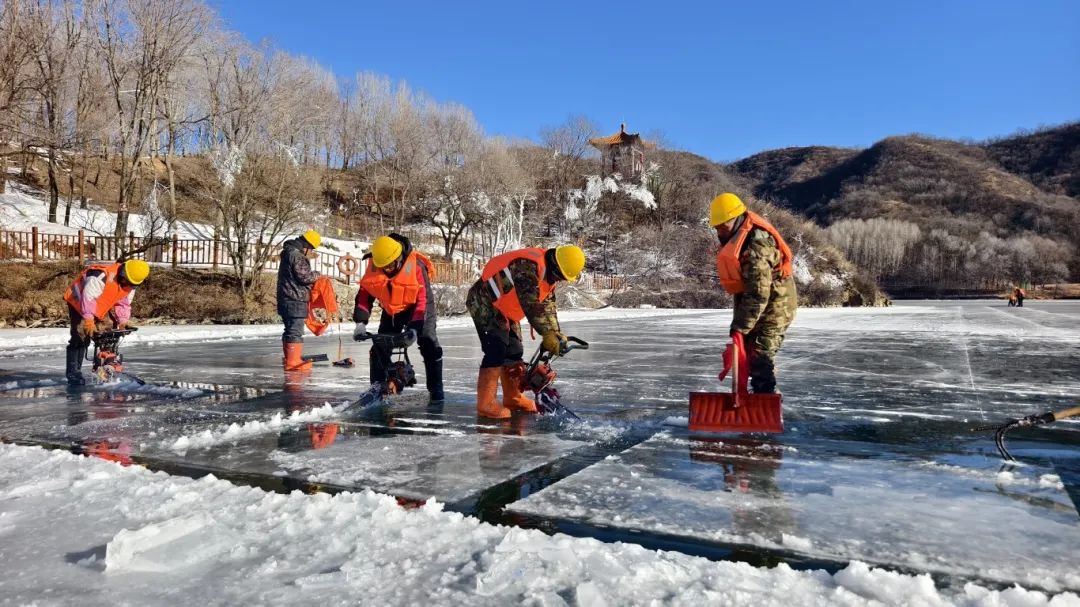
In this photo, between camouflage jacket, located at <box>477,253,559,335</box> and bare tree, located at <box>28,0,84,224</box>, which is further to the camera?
bare tree, located at <box>28,0,84,224</box>

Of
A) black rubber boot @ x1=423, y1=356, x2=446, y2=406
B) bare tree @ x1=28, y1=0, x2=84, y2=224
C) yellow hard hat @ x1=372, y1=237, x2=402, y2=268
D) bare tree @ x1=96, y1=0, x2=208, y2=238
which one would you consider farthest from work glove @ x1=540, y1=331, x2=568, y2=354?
bare tree @ x1=96, y1=0, x2=208, y2=238

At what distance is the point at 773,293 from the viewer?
Answer: 534 centimetres

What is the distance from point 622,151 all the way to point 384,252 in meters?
67.3

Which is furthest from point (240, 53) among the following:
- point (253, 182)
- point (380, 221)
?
point (380, 221)

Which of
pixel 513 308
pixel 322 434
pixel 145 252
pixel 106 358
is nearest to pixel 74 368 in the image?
pixel 106 358

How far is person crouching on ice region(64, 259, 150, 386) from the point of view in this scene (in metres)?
7.32

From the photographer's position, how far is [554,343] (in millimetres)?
5270

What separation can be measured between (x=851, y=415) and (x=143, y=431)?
5.51 metres

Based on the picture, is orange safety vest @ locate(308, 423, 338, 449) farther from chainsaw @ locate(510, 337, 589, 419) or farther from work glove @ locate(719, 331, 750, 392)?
work glove @ locate(719, 331, 750, 392)

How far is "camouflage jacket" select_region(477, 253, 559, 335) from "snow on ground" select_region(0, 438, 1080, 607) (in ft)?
8.03

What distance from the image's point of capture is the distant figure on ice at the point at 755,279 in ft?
16.5

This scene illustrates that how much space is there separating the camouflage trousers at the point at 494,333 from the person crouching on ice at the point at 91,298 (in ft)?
13.2

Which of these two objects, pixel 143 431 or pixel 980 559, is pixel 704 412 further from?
pixel 143 431

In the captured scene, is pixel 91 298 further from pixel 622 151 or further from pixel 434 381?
pixel 622 151
